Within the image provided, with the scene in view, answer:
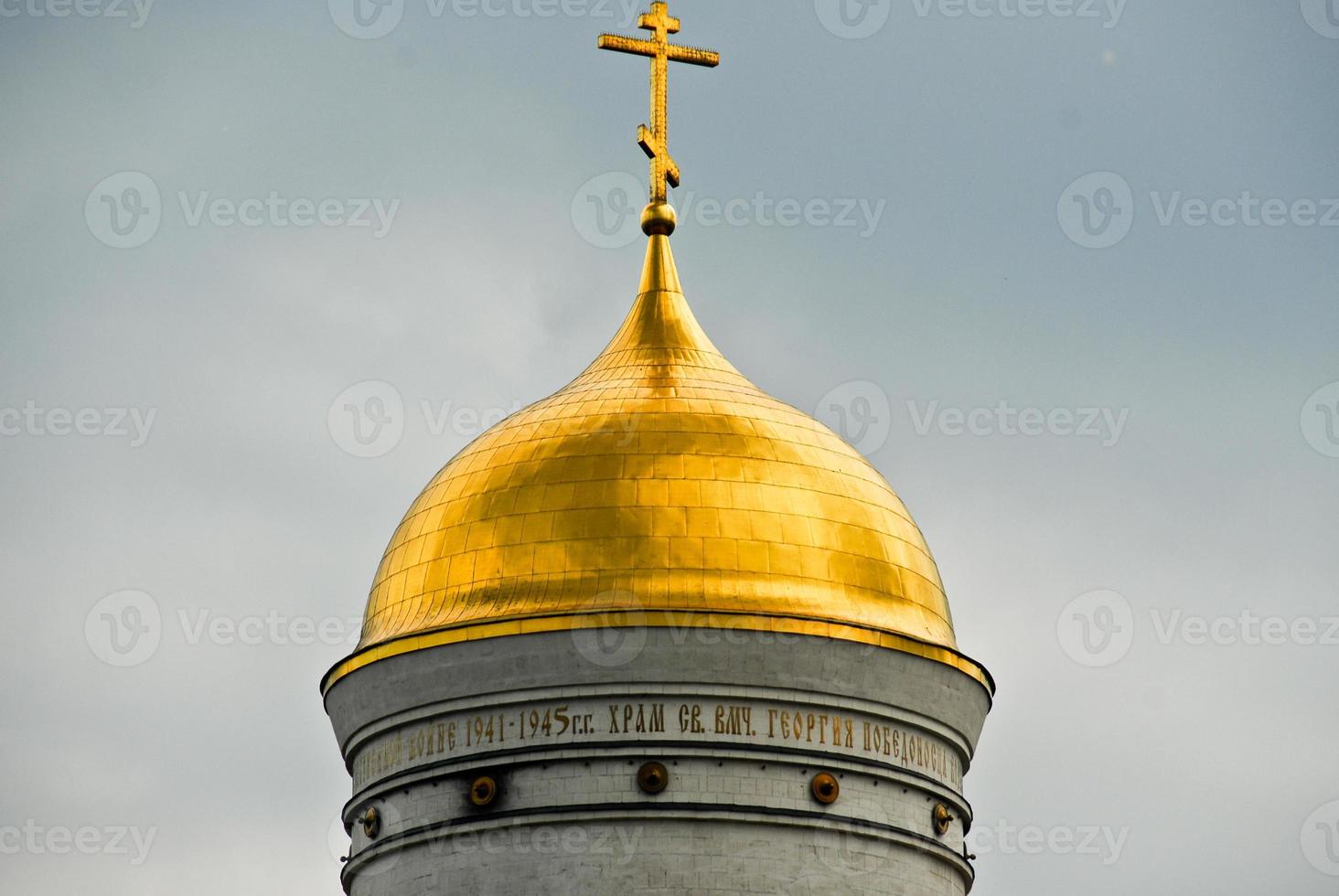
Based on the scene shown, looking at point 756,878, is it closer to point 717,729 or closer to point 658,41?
point 717,729

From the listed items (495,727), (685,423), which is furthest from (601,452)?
(495,727)

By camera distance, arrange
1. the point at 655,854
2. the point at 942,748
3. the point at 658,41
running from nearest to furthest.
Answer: the point at 655,854 < the point at 942,748 < the point at 658,41

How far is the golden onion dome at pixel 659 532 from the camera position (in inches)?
1416

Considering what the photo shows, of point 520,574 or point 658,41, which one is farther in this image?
point 658,41

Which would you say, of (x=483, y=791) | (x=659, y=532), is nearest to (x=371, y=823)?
(x=483, y=791)

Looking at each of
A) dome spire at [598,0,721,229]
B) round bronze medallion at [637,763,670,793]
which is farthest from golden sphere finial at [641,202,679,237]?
round bronze medallion at [637,763,670,793]

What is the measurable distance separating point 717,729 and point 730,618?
4.30 ft

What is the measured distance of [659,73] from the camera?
41.2m

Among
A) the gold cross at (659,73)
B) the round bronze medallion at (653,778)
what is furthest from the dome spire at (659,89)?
the round bronze medallion at (653,778)

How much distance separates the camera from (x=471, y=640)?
118 feet

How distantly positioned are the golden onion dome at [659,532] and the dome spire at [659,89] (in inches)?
109

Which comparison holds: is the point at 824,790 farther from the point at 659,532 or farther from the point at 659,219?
the point at 659,219

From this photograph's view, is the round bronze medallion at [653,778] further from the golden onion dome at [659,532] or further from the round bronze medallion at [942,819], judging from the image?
the round bronze medallion at [942,819]

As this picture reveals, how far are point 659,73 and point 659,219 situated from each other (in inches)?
80.3
